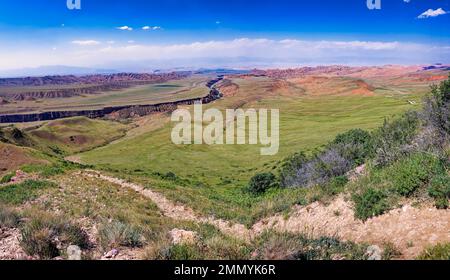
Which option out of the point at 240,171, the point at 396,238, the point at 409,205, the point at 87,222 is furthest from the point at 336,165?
the point at 240,171

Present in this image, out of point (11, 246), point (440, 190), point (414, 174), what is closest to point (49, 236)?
point (11, 246)

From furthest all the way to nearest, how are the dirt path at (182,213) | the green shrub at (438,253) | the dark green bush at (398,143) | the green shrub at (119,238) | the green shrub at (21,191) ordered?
the green shrub at (21,191), the dirt path at (182,213), the dark green bush at (398,143), the green shrub at (119,238), the green shrub at (438,253)

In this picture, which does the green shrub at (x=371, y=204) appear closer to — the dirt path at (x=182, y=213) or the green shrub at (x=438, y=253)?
the green shrub at (x=438, y=253)

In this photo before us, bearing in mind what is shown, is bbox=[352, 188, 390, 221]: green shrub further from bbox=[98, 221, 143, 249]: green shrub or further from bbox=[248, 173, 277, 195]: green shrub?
bbox=[248, 173, 277, 195]: green shrub

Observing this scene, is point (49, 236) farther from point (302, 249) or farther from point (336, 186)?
point (336, 186)

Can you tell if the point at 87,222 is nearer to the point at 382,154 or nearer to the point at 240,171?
the point at 382,154

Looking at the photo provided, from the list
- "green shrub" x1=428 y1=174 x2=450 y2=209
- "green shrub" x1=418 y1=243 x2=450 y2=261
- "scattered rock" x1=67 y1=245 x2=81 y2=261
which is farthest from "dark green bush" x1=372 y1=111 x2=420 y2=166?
"scattered rock" x1=67 y1=245 x2=81 y2=261

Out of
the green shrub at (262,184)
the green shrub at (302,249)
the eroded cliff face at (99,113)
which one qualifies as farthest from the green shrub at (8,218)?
the eroded cliff face at (99,113)
